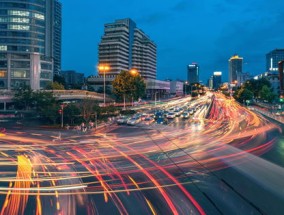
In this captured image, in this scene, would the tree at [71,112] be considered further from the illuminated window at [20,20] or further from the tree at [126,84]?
the illuminated window at [20,20]

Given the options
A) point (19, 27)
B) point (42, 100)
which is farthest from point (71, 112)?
point (19, 27)

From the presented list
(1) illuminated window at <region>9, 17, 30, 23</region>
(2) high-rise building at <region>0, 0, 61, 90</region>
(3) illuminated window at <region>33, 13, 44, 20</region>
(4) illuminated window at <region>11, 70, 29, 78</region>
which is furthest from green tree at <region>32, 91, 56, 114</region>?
(3) illuminated window at <region>33, 13, 44, 20</region>

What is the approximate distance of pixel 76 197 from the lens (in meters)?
15.9

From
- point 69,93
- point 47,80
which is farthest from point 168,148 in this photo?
point 47,80

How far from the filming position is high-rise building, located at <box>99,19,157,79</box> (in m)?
163

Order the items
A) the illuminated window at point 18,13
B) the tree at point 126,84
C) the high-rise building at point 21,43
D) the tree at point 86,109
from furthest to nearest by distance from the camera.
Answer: the illuminated window at point 18,13, the high-rise building at point 21,43, the tree at point 126,84, the tree at point 86,109

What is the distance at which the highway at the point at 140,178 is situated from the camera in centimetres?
1479

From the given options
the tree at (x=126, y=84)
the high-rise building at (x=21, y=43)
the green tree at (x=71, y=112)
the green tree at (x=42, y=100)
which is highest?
the high-rise building at (x=21, y=43)

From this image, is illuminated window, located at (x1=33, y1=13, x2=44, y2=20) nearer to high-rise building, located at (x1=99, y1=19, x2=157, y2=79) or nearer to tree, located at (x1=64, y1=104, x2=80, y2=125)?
high-rise building, located at (x1=99, y1=19, x2=157, y2=79)

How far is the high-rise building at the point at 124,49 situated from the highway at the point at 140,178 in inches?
5295

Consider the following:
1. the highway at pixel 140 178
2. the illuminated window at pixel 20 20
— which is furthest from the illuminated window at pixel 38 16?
the highway at pixel 140 178

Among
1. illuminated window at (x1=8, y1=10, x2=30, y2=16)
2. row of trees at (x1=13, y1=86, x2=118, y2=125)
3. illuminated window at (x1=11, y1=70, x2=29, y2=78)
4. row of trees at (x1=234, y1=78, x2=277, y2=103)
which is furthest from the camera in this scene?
row of trees at (x1=234, y1=78, x2=277, y2=103)

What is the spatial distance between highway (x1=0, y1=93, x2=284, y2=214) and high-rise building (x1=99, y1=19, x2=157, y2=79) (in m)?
134

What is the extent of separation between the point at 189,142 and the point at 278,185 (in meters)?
15.9
